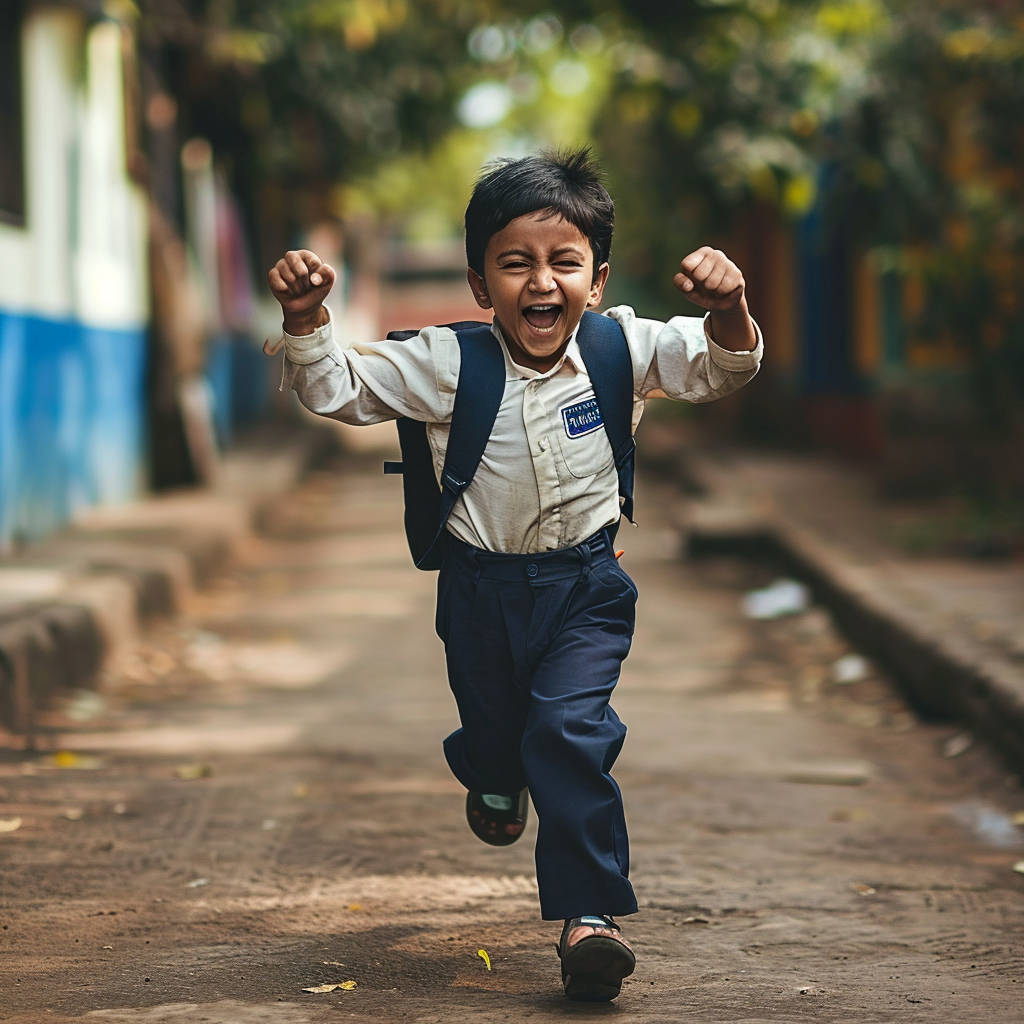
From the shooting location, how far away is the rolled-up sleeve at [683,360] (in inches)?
125

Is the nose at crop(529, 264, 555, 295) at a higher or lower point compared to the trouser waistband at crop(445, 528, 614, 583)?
higher

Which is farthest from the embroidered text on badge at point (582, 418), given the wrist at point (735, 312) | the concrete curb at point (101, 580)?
the concrete curb at point (101, 580)

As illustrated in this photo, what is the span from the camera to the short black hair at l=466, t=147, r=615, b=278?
10.3ft

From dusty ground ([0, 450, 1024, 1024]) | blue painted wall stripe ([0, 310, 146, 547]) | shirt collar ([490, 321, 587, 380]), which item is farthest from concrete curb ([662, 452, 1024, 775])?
blue painted wall stripe ([0, 310, 146, 547])

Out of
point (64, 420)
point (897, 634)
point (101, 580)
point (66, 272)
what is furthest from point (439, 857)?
point (66, 272)

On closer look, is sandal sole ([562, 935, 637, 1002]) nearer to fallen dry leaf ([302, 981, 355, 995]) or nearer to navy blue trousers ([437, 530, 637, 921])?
navy blue trousers ([437, 530, 637, 921])

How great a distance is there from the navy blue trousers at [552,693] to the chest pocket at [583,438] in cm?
15

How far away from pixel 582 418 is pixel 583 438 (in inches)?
1.6

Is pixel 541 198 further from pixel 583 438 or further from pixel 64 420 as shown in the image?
pixel 64 420

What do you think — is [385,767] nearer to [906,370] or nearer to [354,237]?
[906,370]

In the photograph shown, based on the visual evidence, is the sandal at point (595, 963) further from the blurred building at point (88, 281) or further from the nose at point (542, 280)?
the blurred building at point (88, 281)

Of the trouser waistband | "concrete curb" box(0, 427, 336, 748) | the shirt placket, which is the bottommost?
"concrete curb" box(0, 427, 336, 748)

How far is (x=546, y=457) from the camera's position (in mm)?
3213

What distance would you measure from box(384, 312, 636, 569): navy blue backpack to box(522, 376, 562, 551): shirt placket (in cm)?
6
